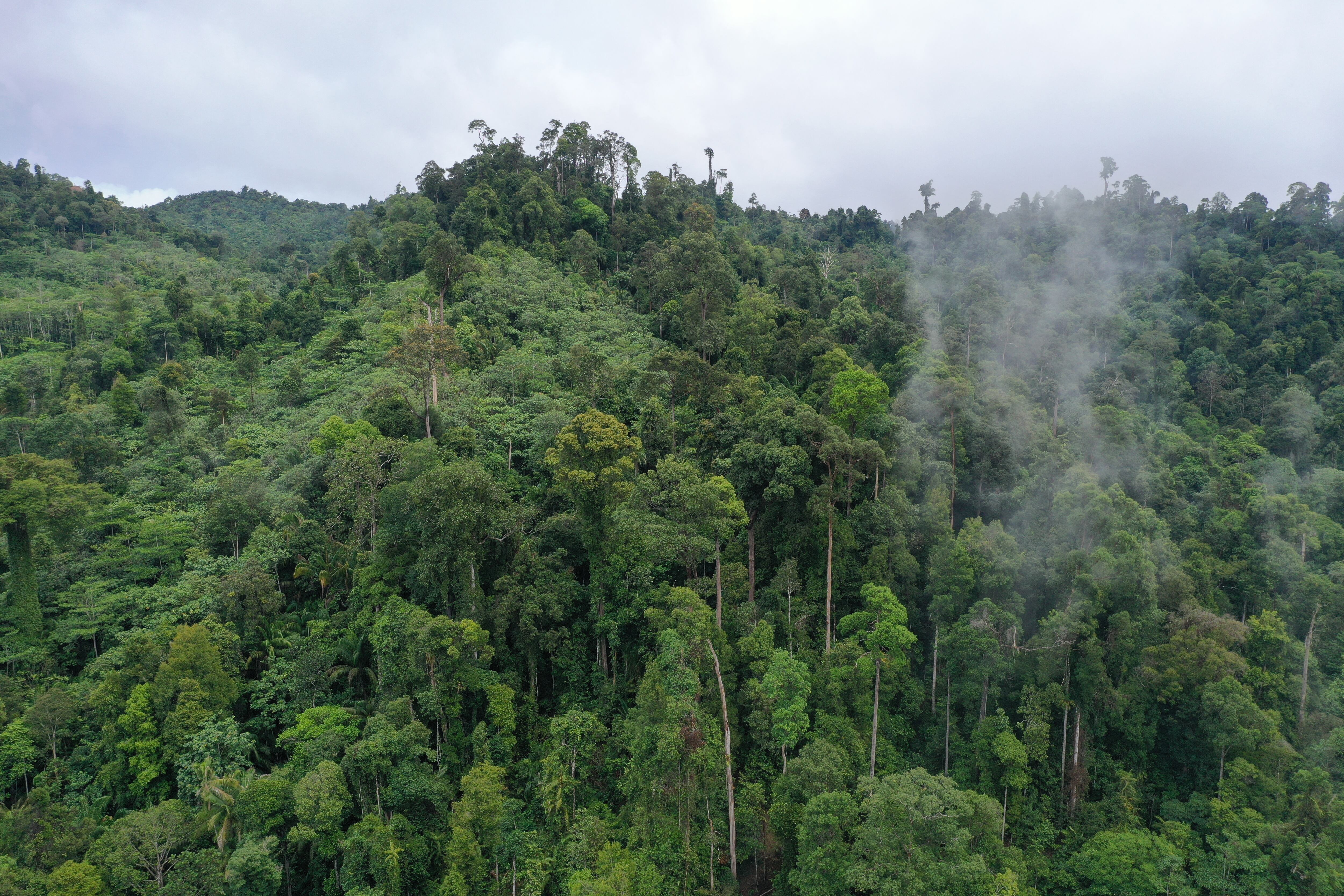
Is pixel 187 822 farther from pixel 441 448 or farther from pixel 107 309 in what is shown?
pixel 107 309

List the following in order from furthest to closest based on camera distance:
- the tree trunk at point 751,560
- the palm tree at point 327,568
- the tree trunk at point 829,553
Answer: the palm tree at point 327,568
the tree trunk at point 751,560
the tree trunk at point 829,553

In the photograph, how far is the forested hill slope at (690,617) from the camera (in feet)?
54.9

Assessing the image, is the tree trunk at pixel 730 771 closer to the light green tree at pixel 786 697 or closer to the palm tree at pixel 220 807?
the light green tree at pixel 786 697

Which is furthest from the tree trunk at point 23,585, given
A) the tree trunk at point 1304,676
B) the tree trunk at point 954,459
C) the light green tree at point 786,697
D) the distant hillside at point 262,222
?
the distant hillside at point 262,222

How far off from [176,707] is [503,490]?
10.2 m

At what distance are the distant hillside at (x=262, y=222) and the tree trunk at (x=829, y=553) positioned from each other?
61.8 metres

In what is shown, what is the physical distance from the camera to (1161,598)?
21281 mm

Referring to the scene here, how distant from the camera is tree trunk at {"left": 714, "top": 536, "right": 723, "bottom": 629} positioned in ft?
65.7

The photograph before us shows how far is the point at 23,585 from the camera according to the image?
22156 mm

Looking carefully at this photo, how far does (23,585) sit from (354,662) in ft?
39.6

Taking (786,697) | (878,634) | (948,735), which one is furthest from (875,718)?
(948,735)

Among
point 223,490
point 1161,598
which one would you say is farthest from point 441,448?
point 1161,598

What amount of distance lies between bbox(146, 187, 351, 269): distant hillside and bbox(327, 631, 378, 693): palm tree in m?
55.2

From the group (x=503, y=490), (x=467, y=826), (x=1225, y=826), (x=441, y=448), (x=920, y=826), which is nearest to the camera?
(x=920, y=826)
